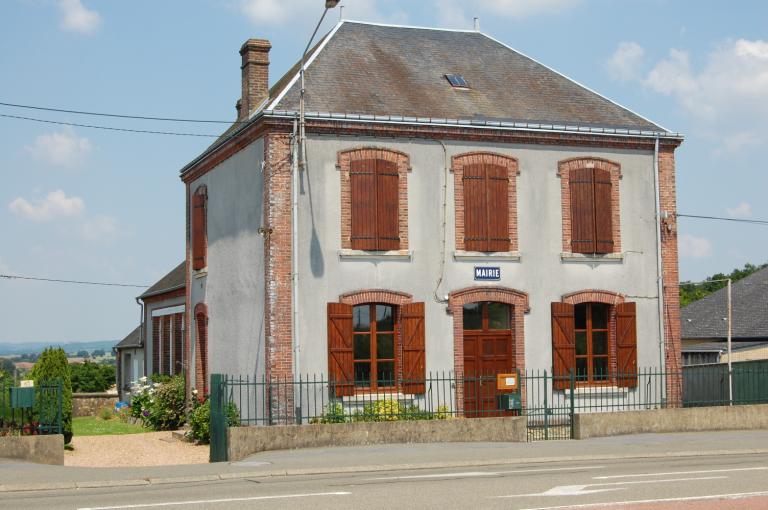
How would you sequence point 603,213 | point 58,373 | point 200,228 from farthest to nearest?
1. point 200,228
2. point 603,213
3. point 58,373

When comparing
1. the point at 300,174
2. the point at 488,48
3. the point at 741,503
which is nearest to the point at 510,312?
the point at 300,174

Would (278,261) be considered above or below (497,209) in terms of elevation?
below

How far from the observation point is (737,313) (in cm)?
4109

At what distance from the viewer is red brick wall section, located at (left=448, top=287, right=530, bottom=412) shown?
23.3 meters

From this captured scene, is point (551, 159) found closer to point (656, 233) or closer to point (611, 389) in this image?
point (656, 233)

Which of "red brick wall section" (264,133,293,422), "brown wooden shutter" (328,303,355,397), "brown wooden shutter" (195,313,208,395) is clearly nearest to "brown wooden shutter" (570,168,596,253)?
"brown wooden shutter" (328,303,355,397)

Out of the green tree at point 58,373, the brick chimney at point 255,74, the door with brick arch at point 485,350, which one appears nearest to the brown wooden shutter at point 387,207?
the door with brick arch at point 485,350

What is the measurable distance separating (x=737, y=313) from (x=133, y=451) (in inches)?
1036

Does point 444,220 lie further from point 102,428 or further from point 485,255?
point 102,428

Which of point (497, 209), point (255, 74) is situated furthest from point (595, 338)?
point (255, 74)

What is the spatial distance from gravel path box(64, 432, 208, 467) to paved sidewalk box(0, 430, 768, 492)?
3.29m

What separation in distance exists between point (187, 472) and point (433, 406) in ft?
27.2

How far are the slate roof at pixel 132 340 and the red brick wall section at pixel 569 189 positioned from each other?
24504 millimetres

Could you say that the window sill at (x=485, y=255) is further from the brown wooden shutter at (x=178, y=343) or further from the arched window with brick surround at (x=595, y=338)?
the brown wooden shutter at (x=178, y=343)
